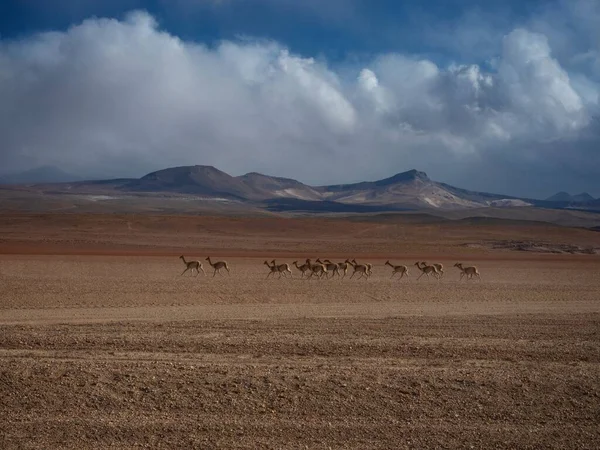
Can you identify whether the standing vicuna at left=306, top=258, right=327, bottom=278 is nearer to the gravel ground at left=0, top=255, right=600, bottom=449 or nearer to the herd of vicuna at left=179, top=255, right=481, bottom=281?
the herd of vicuna at left=179, top=255, right=481, bottom=281

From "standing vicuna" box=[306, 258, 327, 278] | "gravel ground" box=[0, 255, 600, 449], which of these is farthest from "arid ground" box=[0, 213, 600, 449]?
"standing vicuna" box=[306, 258, 327, 278]

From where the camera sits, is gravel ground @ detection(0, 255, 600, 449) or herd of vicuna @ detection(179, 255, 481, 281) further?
herd of vicuna @ detection(179, 255, 481, 281)

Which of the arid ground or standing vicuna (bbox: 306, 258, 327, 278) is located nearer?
the arid ground

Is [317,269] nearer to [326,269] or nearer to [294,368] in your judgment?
[326,269]

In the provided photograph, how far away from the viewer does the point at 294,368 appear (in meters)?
11.3

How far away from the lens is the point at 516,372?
1148 cm

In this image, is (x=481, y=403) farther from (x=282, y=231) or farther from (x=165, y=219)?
(x=165, y=219)

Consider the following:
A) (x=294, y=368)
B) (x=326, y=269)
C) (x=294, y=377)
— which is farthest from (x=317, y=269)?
(x=294, y=377)

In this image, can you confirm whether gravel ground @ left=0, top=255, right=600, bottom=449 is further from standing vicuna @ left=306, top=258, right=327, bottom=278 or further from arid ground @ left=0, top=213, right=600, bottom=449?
standing vicuna @ left=306, top=258, right=327, bottom=278

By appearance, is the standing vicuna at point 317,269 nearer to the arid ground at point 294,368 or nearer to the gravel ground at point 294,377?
the arid ground at point 294,368

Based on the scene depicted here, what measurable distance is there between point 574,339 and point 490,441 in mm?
7196

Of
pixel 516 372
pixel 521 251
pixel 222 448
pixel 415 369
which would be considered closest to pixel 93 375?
pixel 222 448

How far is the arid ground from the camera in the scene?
898cm

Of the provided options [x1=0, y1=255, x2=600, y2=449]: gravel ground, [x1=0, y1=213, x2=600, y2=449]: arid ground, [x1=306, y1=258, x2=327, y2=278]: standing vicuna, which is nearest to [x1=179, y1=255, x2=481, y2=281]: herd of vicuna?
[x1=306, y1=258, x2=327, y2=278]: standing vicuna
